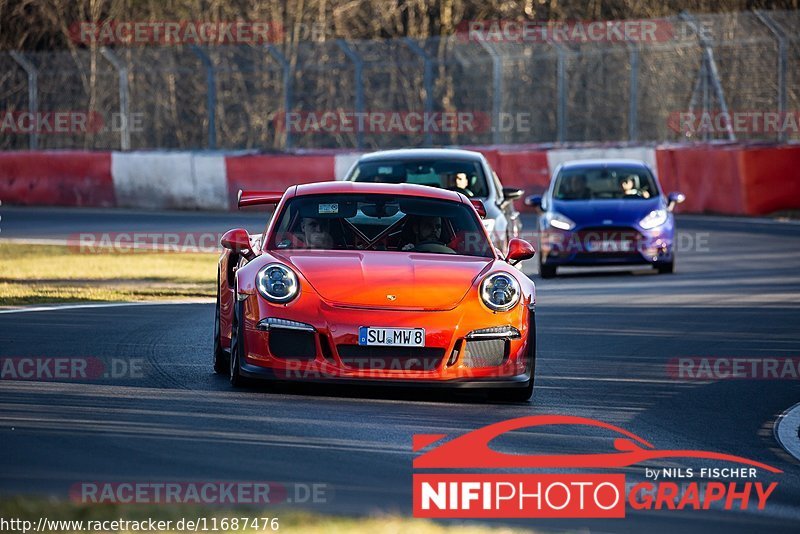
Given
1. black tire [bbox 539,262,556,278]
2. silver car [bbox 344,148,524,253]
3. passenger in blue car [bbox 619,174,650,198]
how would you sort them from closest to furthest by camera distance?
silver car [bbox 344,148,524,253] < black tire [bbox 539,262,556,278] < passenger in blue car [bbox 619,174,650,198]

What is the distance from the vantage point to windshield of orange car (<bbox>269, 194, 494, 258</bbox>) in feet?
32.4

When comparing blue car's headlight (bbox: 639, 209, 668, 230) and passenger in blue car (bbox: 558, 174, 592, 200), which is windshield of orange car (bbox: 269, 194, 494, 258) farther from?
passenger in blue car (bbox: 558, 174, 592, 200)

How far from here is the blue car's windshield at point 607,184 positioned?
1944 cm

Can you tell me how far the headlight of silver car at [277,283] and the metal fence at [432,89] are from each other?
1976 cm

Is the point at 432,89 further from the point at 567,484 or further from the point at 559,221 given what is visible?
the point at 567,484

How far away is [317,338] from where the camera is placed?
8.75 m

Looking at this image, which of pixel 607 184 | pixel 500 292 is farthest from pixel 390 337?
pixel 607 184

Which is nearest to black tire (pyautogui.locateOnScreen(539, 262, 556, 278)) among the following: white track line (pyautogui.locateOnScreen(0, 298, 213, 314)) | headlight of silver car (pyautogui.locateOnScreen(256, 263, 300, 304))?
white track line (pyautogui.locateOnScreen(0, 298, 213, 314))

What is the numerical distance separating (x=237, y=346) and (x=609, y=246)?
9888mm

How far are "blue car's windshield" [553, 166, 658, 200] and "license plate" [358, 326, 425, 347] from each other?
10.8 metres

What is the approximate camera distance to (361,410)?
8586 mm

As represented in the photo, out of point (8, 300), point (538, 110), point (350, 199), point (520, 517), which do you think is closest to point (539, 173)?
point (538, 110)

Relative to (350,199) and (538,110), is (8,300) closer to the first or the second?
(350,199)

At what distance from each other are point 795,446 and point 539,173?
2091 centimetres
